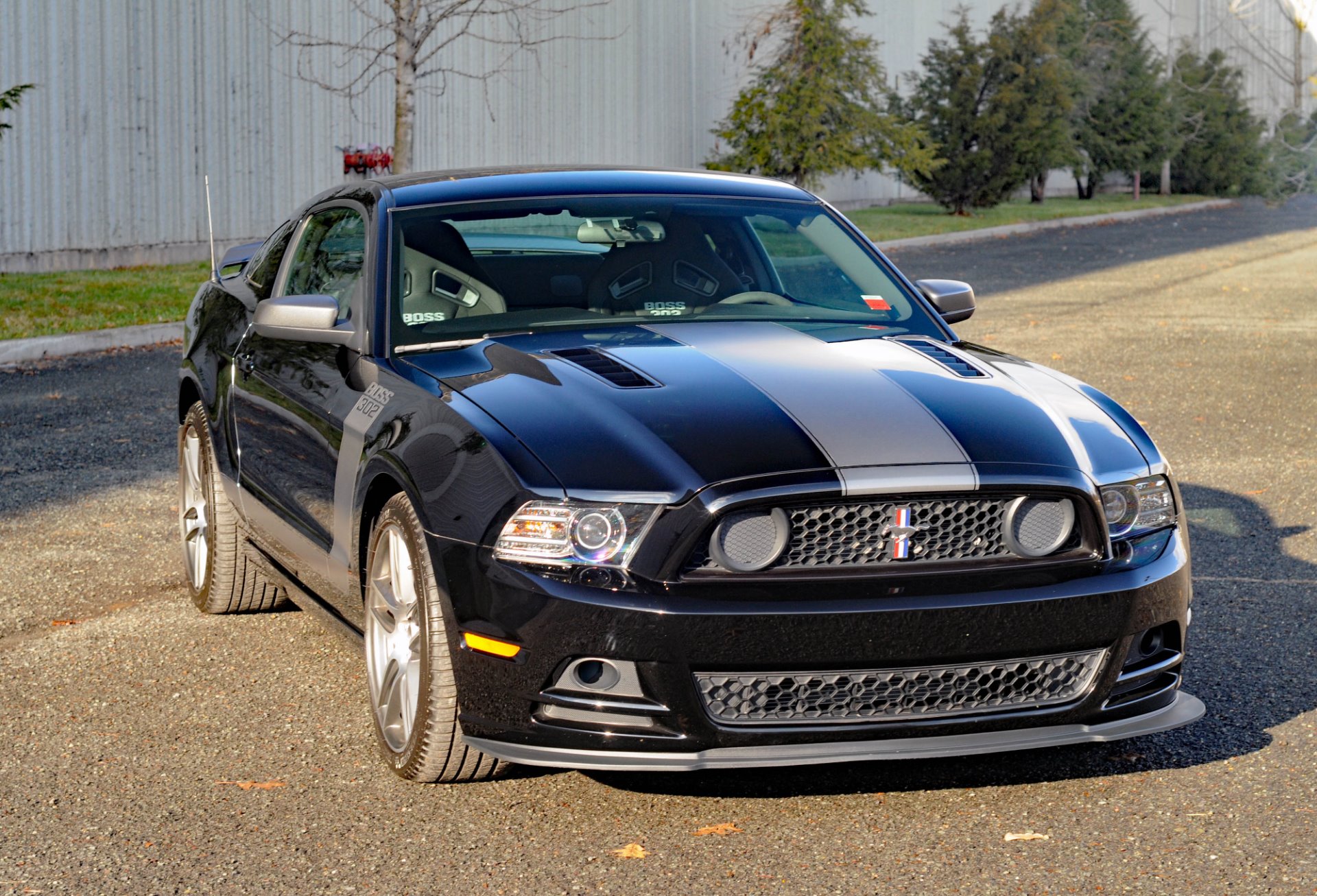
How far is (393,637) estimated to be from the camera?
4145 mm

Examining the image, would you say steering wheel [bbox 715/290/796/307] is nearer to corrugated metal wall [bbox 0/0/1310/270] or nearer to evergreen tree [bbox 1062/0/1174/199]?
corrugated metal wall [bbox 0/0/1310/270]

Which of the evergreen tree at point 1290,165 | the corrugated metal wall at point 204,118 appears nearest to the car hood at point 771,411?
the corrugated metal wall at point 204,118

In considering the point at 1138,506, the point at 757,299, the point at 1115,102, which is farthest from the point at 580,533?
the point at 1115,102

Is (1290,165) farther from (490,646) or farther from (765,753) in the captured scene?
(490,646)

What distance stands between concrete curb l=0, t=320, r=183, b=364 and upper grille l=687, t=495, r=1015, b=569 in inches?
409

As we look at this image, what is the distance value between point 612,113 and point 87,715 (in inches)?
1057

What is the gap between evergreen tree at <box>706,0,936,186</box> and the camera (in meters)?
31.1

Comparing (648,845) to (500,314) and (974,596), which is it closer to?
(974,596)

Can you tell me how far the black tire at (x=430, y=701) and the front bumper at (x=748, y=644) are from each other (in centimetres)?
8

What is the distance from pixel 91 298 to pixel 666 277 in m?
12.2

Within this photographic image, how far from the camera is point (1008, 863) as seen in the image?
11.7 feet

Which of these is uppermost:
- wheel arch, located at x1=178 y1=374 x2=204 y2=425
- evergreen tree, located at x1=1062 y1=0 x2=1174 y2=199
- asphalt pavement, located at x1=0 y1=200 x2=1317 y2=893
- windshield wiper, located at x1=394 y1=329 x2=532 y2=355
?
evergreen tree, located at x1=1062 y1=0 x2=1174 y2=199

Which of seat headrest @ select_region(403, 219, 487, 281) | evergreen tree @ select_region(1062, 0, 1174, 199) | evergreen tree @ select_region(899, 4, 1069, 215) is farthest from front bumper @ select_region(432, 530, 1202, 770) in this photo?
evergreen tree @ select_region(1062, 0, 1174, 199)

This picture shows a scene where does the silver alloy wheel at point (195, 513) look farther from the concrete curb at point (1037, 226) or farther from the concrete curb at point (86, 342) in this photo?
the concrete curb at point (1037, 226)
